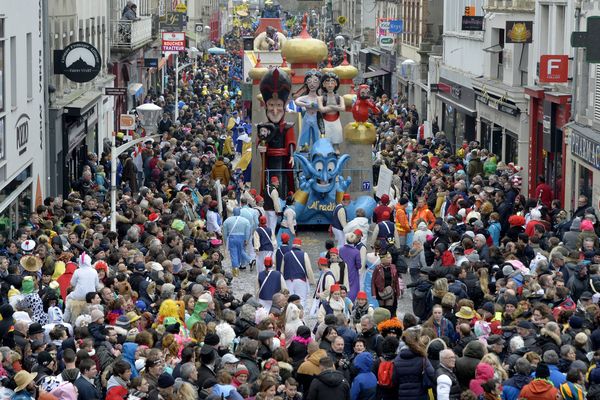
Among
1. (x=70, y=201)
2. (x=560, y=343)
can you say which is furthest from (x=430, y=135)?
(x=560, y=343)

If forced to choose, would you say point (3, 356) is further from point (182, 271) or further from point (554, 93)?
point (554, 93)

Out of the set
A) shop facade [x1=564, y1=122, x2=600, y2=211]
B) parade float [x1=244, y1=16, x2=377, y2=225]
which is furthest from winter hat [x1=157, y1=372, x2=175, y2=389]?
shop facade [x1=564, y1=122, x2=600, y2=211]

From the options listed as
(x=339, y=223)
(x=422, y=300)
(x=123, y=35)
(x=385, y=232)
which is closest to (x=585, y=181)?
(x=339, y=223)

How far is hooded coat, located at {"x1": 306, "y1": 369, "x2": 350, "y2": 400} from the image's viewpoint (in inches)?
569

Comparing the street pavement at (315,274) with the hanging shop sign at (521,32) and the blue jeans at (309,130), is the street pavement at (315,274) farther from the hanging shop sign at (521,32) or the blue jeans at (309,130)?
the hanging shop sign at (521,32)

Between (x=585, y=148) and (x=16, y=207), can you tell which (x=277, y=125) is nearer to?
(x=585, y=148)

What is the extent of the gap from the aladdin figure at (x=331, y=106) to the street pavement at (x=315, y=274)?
6.38 feet

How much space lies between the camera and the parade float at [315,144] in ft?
101

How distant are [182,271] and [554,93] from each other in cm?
1648

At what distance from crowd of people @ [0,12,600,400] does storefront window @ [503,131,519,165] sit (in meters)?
8.60

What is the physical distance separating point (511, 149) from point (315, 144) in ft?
41.5

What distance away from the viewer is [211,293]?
19188 mm

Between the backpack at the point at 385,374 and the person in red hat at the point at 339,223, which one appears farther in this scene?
the person in red hat at the point at 339,223

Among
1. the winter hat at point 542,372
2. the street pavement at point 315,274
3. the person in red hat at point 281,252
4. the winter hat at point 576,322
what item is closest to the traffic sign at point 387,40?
the street pavement at point 315,274
